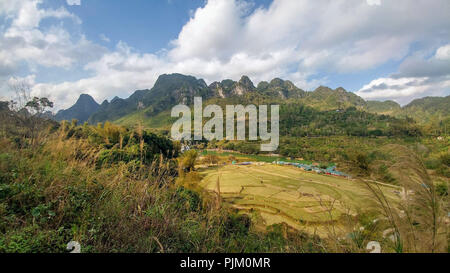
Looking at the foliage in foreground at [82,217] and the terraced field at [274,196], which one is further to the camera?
the terraced field at [274,196]

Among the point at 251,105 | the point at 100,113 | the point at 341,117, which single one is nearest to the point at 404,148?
the point at 341,117

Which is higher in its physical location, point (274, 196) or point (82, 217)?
point (82, 217)

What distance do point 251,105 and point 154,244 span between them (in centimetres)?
12817

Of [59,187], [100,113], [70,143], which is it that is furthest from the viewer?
[100,113]

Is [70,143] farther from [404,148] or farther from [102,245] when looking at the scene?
[404,148]

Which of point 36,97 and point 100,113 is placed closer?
point 36,97

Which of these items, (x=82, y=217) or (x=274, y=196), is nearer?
(x=82, y=217)

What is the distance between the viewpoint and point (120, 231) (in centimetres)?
229

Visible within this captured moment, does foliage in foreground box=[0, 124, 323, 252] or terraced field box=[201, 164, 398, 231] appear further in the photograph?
terraced field box=[201, 164, 398, 231]

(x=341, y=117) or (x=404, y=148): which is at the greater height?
(x=341, y=117)

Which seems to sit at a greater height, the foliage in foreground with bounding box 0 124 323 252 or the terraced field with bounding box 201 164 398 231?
the foliage in foreground with bounding box 0 124 323 252

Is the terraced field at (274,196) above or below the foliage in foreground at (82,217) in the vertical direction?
below
